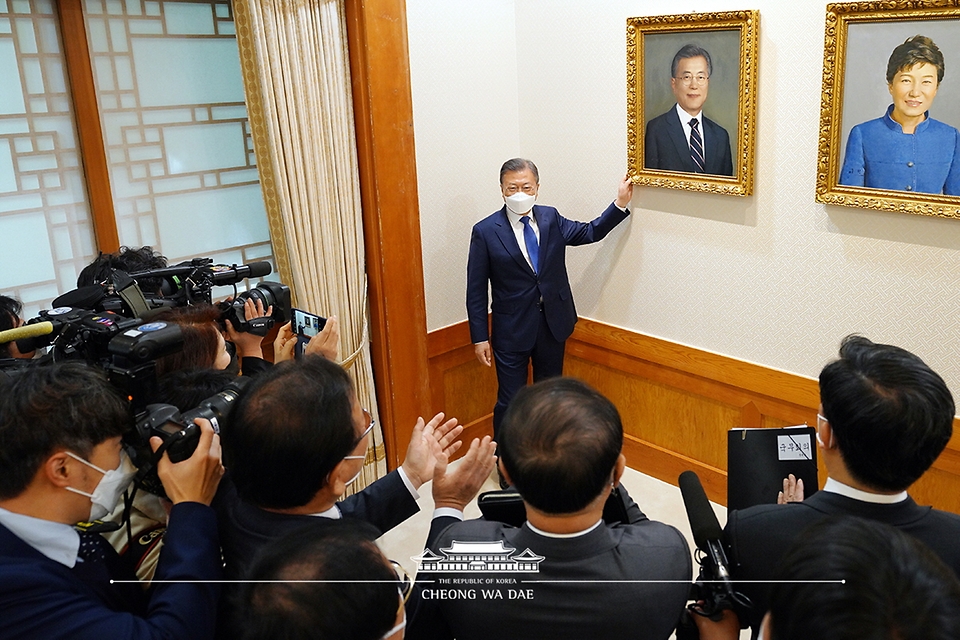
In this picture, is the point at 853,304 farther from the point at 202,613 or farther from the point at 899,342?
the point at 202,613

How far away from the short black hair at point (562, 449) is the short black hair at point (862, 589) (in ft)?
1.12

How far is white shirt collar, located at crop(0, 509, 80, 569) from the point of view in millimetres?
1306

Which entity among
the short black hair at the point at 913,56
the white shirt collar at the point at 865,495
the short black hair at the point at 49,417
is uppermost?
the short black hair at the point at 913,56

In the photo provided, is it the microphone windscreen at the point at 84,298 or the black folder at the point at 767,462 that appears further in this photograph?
the microphone windscreen at the point at 84,298

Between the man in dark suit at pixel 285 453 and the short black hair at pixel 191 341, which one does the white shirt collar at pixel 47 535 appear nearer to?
the man in dark suit at pixel 285 453

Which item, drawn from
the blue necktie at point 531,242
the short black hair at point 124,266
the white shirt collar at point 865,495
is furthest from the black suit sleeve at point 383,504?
the blue necktie at point 531,242

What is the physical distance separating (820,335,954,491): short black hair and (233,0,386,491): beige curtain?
7.67 ft

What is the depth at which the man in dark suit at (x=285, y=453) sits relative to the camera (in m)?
1.38

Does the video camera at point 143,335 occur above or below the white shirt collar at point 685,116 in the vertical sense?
below

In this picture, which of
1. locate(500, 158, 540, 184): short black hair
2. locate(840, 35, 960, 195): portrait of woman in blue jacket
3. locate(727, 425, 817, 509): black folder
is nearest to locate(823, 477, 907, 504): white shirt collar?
locate(727, 425, 817, 509): black folder

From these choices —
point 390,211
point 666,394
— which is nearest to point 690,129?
point 666,394

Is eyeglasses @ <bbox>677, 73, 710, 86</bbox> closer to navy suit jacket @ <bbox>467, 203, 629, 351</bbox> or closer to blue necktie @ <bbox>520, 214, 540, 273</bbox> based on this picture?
navy suit jacket @ <bbox>467, 203, 629, 351</bbox>

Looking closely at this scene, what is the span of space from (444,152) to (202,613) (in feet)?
8.89

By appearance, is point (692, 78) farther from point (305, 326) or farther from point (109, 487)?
point (109, 487)
